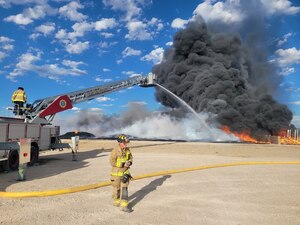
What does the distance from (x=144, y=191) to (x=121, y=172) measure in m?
2.19

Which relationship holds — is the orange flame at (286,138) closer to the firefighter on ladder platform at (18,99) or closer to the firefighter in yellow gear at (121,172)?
the firefighter on ladder platform at (18,99)

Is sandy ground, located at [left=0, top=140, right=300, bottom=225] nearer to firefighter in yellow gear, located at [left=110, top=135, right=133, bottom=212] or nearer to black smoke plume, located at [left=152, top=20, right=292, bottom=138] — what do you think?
firefighter in yellow gear, located at [left=110, top=135, right=133, bottom=212]

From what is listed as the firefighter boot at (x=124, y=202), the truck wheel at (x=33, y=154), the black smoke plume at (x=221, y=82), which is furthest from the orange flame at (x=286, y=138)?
the firefighter boot at (x=124, y=202)

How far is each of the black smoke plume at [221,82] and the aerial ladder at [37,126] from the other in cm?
2486

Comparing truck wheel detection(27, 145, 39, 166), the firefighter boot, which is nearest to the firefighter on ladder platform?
truck wheel detection(27, 145, 39, 166)

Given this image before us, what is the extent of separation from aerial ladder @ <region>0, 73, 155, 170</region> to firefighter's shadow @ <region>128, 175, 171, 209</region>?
5.16m

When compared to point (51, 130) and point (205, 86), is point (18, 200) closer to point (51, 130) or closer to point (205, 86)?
point (51, 130)

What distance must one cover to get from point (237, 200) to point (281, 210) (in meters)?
1.09

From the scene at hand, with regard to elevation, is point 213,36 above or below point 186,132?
above

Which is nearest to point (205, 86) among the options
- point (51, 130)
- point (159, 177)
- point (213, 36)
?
point (213, 36)

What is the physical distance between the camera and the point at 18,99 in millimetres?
→ 15094

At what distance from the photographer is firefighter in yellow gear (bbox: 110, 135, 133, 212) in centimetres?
648

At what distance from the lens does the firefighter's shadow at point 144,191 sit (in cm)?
737

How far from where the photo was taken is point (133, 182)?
9930mm
